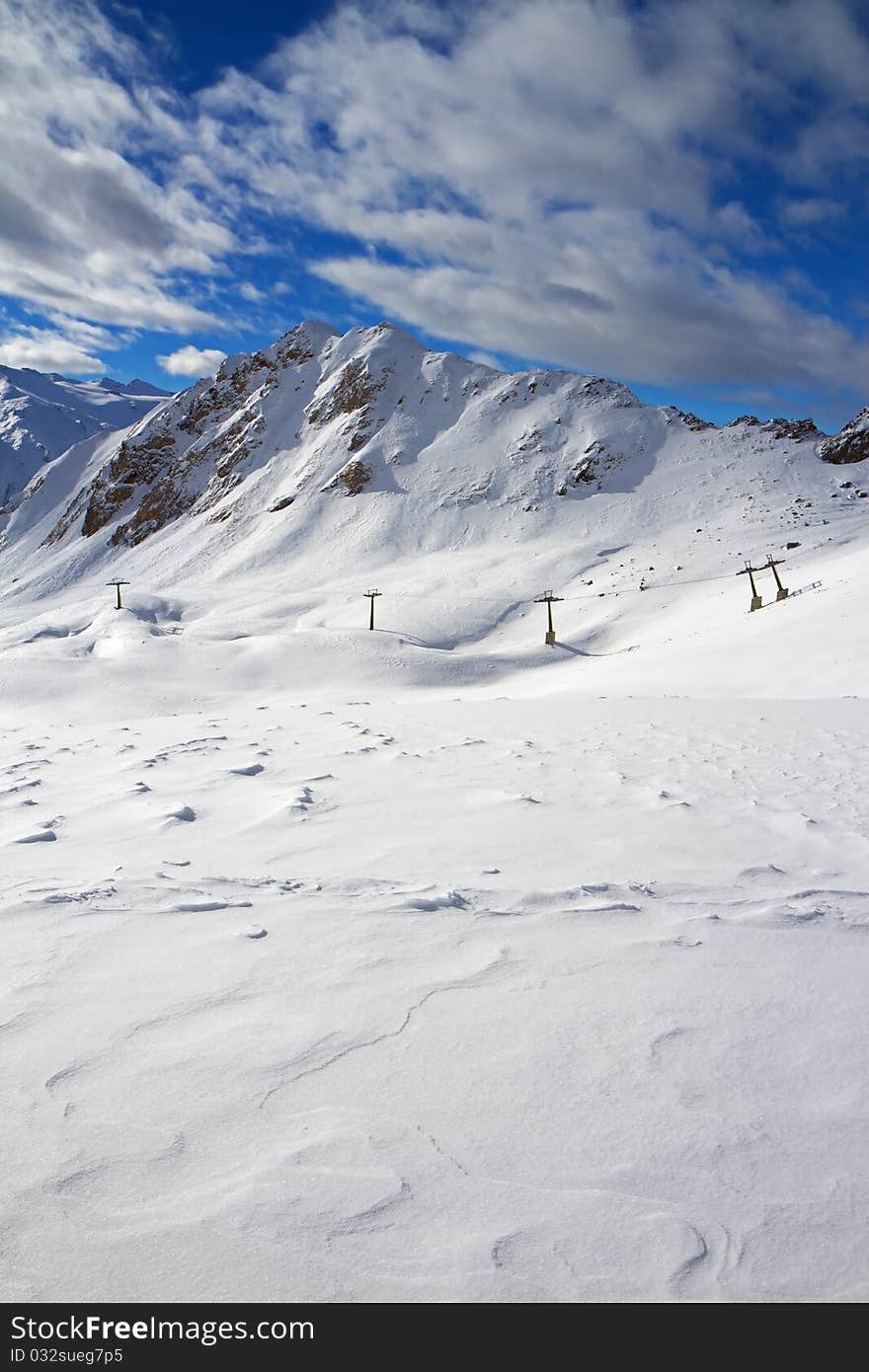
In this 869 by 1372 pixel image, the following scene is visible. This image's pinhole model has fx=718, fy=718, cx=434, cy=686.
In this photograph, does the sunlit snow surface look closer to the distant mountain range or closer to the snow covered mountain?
A: the snow covered mountain

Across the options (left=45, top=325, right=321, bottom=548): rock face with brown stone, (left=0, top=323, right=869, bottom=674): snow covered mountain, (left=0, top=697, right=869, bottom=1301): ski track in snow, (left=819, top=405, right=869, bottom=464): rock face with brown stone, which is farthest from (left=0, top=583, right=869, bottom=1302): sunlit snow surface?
(left=45, top=325, right=321, bottom=548): rock face with brown stone

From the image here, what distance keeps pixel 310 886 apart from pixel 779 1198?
9.77 feet

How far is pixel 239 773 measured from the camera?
24.8 feet

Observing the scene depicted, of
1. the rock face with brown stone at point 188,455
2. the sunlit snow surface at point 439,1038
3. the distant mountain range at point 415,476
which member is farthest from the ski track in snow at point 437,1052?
the rock face with brown stone at point 188,455

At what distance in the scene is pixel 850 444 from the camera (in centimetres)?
7369

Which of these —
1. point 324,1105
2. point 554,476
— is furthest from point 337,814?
point 554,476

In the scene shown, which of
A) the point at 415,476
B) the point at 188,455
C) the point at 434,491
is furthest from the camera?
the point at 188,455

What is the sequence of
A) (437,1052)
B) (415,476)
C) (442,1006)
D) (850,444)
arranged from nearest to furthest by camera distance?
(437,1052)
(442,1006)
(850,444)
(415,476)

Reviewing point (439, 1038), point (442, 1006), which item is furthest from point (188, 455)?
point (439, 1038)

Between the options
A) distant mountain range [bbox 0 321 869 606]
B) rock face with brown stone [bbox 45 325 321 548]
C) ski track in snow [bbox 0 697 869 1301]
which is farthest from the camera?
rock face with brown stone [bbox 45 325 321 548]

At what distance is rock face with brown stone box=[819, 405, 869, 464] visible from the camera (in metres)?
72.9

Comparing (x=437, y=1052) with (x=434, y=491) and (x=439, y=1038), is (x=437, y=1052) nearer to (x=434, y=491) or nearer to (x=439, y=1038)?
(x=439, y=1038)

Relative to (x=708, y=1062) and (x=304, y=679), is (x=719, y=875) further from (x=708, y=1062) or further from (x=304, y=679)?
(x=304, y=679)

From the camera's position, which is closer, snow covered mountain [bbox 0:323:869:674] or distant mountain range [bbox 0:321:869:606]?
snow covered mountain [bbox 0:323:869:674]
